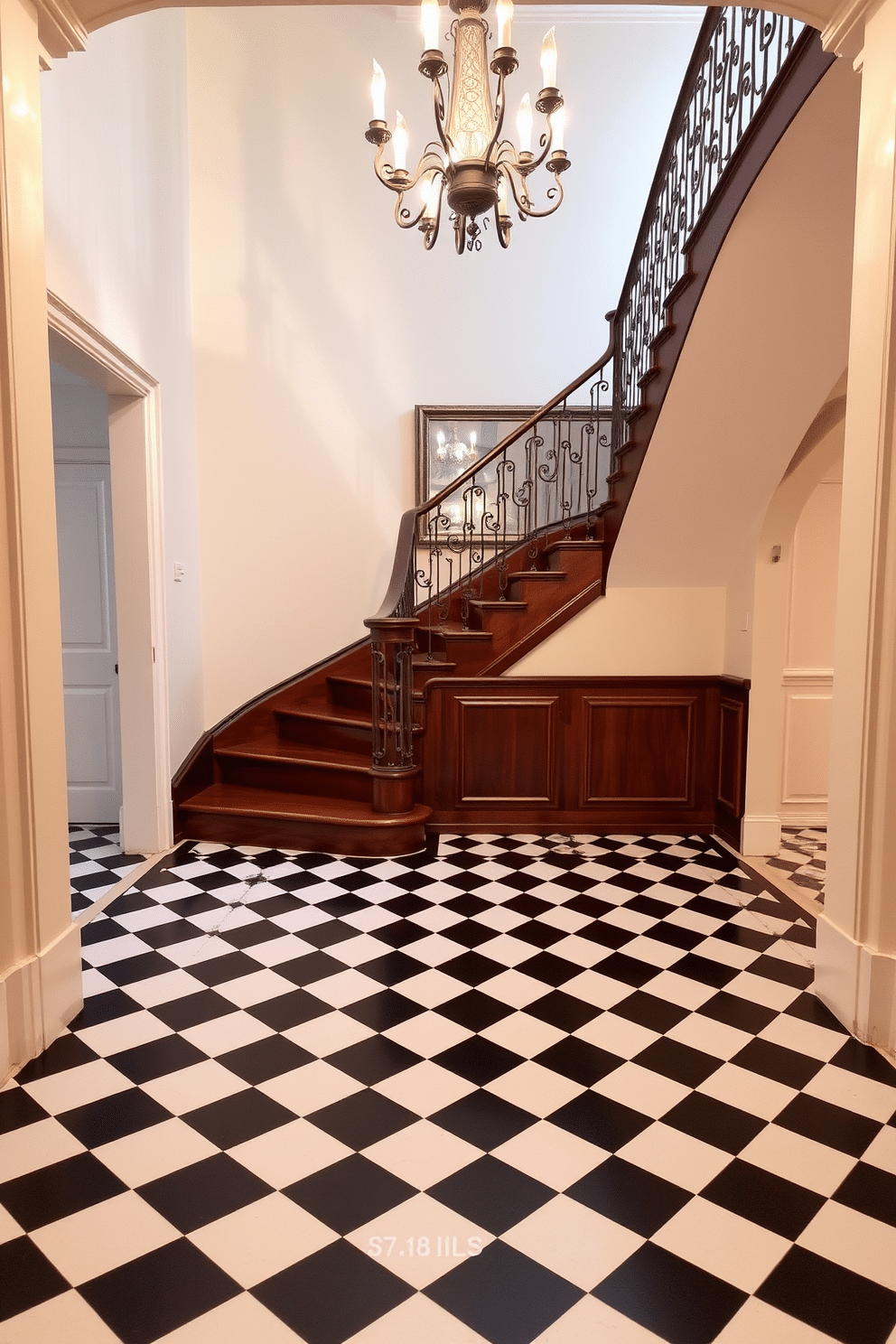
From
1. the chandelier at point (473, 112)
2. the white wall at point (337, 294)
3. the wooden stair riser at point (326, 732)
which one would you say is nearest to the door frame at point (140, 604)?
the wooden stair riser at point (326, 732)

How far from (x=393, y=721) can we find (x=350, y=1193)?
269 centimetres

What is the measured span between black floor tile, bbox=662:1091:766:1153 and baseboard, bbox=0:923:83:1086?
70.9 inches

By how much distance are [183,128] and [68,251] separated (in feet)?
8.71

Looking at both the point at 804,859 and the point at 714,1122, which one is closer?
the point at 714,1122

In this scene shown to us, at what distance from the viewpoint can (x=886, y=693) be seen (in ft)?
7.31

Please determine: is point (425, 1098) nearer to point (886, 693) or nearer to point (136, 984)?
point (136, 984)

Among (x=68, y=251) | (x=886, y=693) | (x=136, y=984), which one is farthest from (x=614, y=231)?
(x=136, y=984)

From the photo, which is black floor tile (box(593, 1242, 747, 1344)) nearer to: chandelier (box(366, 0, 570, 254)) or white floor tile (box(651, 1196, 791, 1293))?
white floor tile (box(651, 1196, 791, 1293))

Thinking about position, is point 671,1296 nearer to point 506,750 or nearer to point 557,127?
point 506,750

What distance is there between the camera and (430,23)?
7.85 ft

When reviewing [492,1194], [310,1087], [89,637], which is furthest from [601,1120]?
[89,637]

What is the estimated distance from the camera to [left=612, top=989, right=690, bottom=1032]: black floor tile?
99.9 inches

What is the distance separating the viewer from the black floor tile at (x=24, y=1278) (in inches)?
58.9

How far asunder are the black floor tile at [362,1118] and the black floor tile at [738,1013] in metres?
1.11
